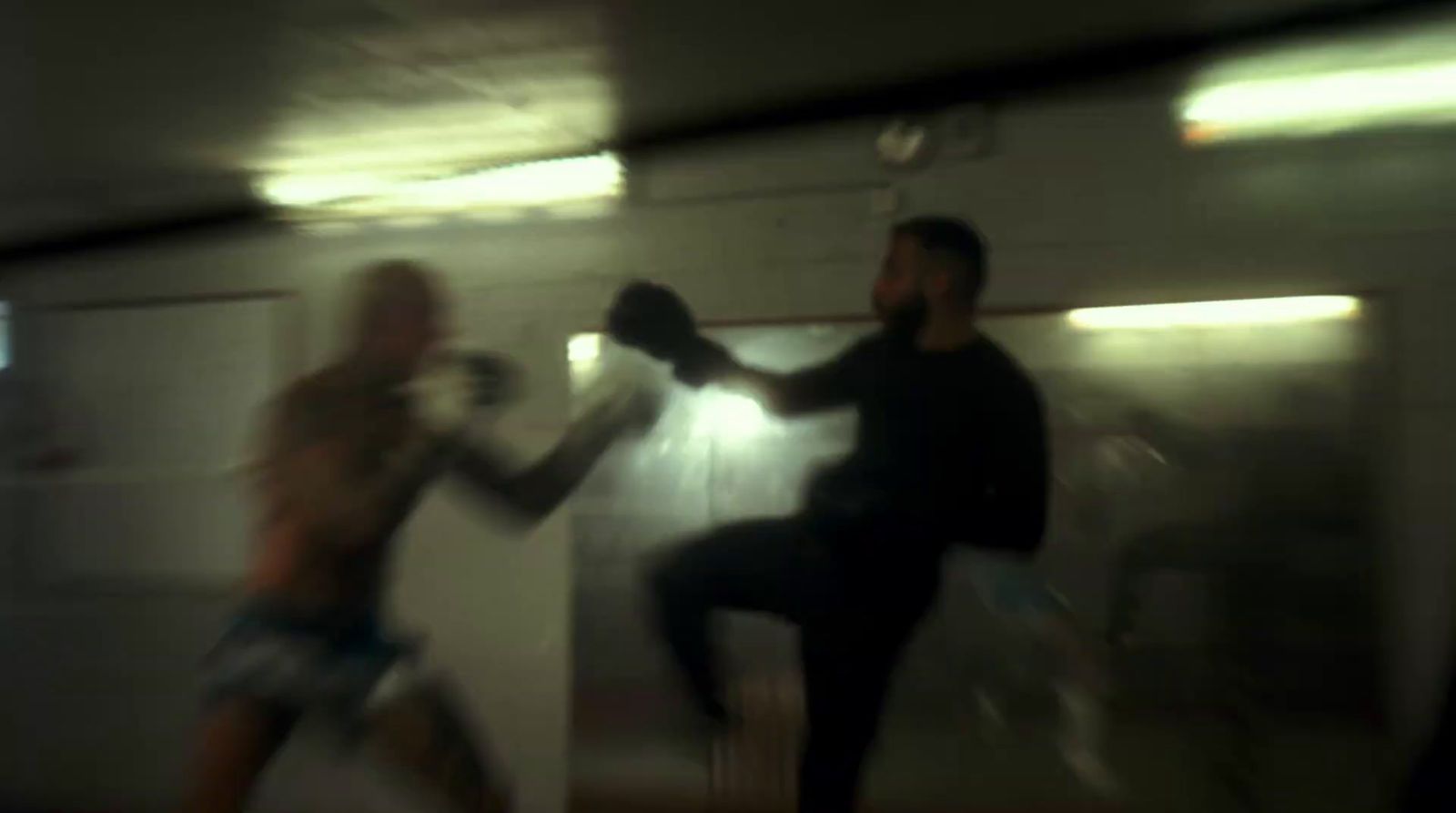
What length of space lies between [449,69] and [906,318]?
98 cm

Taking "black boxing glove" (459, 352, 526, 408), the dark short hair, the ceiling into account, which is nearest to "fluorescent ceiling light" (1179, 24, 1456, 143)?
the ceiling

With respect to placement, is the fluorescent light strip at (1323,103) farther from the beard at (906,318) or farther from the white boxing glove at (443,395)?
the white boxing glove at (443,395)

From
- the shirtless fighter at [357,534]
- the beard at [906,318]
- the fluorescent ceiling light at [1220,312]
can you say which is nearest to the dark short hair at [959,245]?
the beard at [906,318]

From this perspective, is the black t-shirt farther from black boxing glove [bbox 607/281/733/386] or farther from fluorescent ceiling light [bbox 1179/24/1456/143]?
fluorescent ceiling light [bbox 1179/24/1456/143]

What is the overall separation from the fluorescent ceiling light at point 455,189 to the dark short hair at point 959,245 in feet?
2.14

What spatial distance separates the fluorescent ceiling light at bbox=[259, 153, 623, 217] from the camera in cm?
277

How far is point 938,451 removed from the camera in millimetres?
2525

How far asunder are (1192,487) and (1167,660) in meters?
0.33

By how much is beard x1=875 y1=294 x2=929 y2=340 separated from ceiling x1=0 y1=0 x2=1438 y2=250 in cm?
40

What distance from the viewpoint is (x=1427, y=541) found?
91.4 inches

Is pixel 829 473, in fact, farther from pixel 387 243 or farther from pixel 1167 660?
pixel 387 243

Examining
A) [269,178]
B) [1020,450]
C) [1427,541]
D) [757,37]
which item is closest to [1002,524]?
[1020,450]

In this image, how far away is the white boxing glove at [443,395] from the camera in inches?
104

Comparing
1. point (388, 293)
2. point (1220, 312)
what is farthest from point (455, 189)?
point (1220, 312)
